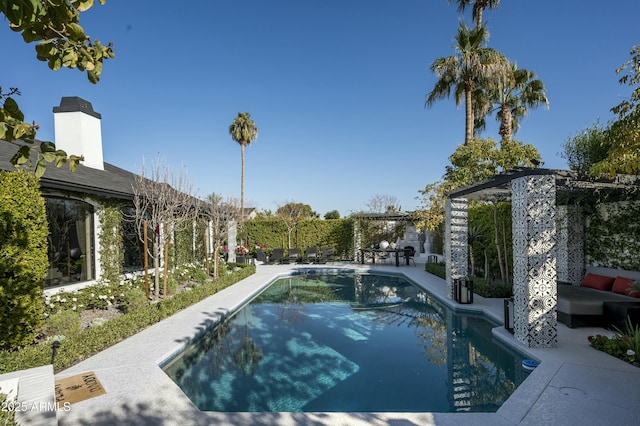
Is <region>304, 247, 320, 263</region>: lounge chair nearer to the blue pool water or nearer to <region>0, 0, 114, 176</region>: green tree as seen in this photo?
the blue pool water

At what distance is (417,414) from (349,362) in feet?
7.78

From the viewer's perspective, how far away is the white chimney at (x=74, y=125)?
1129 cm

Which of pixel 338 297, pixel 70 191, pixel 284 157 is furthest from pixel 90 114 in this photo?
pixel 284 157

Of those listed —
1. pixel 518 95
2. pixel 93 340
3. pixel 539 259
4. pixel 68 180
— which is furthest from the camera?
pixel 518 95

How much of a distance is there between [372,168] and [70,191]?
72.3 ft

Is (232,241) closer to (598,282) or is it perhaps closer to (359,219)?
(359,219)

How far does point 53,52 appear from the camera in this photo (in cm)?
188

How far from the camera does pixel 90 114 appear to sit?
1165 centimetres

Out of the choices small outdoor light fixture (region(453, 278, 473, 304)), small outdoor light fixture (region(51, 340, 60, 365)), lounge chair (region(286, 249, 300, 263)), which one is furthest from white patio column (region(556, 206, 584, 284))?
lounge chair (region(286, 249, 300, 263))

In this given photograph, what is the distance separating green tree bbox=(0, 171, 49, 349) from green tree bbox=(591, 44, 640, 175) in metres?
9.53

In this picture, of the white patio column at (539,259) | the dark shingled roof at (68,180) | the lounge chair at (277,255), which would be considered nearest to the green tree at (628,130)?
the white patio column at (539,259)

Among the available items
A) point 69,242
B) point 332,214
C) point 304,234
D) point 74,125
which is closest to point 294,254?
point 304,234

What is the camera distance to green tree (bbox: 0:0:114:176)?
5.64 feet

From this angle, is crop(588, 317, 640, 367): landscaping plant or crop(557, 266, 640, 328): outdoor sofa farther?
crop(557, 266, 640, 328): outdoor sofa
